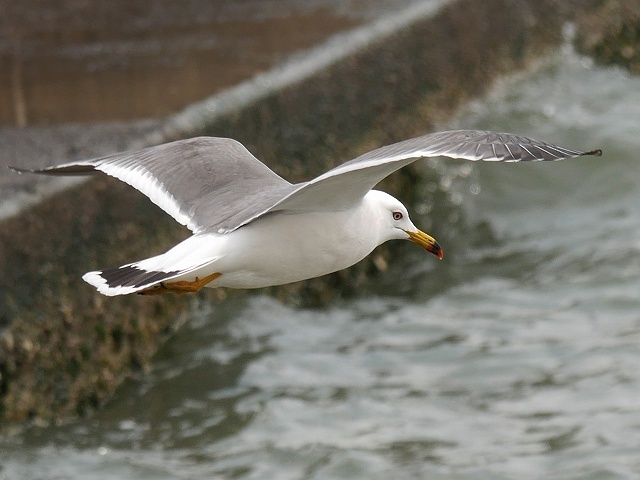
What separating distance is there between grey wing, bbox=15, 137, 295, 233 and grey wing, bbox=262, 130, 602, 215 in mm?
A: 113

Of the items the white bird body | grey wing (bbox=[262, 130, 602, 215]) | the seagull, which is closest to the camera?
grey wing (bbox=[262, 130, 602, 215])

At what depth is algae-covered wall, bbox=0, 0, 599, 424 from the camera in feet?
18.3

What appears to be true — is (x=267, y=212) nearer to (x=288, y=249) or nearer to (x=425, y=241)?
(x=288, y=249)

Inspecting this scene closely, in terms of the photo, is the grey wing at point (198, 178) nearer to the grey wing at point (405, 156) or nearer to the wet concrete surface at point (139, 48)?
the grey wing at point (405, 156)

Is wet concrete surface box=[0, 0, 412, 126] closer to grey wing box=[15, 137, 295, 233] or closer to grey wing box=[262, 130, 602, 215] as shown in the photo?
grey wing box=[15, 137, 295, 233]

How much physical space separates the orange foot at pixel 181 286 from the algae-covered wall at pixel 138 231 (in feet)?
6.17

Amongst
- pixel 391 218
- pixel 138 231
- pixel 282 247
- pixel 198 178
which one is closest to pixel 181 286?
pixel 282 247

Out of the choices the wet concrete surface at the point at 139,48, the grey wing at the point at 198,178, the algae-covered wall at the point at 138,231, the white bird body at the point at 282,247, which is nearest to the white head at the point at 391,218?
the white bird body at the point at 282,247

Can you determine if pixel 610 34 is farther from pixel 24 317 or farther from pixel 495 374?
pixel 24 317

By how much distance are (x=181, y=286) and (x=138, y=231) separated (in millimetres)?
2458

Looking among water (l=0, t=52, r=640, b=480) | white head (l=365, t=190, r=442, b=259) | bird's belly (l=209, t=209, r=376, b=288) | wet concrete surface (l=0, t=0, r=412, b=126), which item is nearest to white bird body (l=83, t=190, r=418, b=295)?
bird's belly (l=209, t=209, r=376, b=288)

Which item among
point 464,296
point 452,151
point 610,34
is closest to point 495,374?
point 464,296

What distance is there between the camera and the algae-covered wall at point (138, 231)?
5.57m

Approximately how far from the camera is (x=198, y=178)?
424 cm
